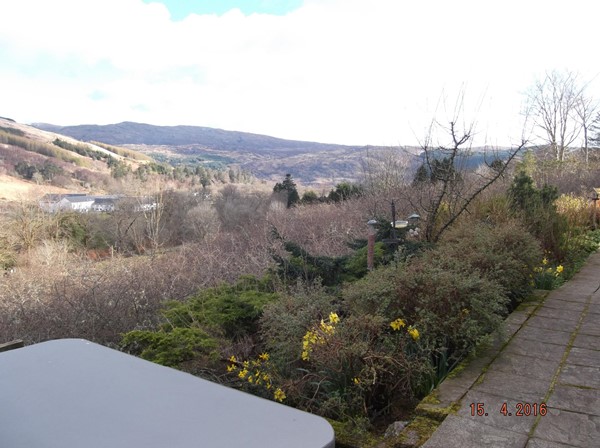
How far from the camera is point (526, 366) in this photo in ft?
8.44

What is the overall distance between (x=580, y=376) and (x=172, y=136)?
103475 millimetres

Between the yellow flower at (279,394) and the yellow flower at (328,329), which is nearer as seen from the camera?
the yellow flower at (279,394)

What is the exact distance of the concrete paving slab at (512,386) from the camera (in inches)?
87.4

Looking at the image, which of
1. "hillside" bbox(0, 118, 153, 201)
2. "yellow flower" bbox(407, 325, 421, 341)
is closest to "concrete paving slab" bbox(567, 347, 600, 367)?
"yellow flower" bbox(407, 325, 421, 341)

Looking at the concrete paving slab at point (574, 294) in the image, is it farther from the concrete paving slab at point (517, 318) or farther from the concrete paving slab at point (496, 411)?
the concrete paving slab at point (496, 411)

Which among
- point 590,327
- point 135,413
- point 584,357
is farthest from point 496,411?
point 135,413

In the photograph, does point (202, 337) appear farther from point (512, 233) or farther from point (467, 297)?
point (512, 233)

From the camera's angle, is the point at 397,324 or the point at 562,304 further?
the point at 562,304

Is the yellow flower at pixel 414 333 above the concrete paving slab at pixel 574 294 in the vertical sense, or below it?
above

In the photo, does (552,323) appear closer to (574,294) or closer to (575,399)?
(574,294)

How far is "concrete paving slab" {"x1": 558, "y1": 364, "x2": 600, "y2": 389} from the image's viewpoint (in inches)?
91.8

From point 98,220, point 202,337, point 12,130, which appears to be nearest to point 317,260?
point 202,337

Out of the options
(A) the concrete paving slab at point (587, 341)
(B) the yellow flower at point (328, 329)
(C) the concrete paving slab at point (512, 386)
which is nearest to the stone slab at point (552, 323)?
(A) the concrete paving slab at point (587, 341)

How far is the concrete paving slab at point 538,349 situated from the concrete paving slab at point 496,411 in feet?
2.05
